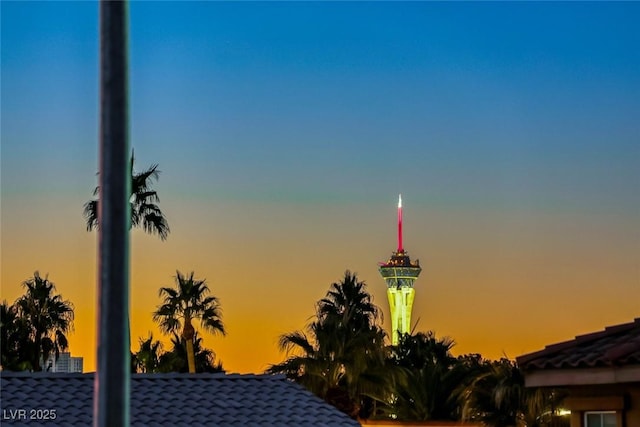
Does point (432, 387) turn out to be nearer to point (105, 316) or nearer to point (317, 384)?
point (317, 384)

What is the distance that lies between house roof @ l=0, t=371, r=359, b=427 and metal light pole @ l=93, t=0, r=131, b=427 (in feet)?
47.5

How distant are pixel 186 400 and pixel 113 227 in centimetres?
1620

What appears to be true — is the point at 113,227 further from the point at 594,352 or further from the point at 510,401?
the point at 510,401

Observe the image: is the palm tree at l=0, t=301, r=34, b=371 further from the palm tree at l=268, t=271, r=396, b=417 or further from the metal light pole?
the metal light pole

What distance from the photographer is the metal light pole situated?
7.38m

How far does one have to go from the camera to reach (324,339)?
50750 mm

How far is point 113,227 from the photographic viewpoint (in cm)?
751

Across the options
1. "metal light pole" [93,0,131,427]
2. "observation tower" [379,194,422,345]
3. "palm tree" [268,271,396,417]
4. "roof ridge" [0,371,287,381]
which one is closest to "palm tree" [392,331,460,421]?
"palm tree" [268,271,396,417]

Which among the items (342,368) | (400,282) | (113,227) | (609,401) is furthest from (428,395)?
(400,282)

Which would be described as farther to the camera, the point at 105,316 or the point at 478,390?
the point at 478,390

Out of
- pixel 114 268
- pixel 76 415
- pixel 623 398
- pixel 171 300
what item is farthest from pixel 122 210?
pixel 171 300

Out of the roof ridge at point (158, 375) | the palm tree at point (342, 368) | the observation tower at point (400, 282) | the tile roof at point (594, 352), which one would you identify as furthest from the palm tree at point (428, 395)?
the observation tower at point (400, 282)

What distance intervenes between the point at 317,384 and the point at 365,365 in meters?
1.97

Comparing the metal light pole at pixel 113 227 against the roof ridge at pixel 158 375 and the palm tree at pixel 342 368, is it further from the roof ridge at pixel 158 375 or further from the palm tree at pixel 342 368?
the palm tree at pixel 342 368
